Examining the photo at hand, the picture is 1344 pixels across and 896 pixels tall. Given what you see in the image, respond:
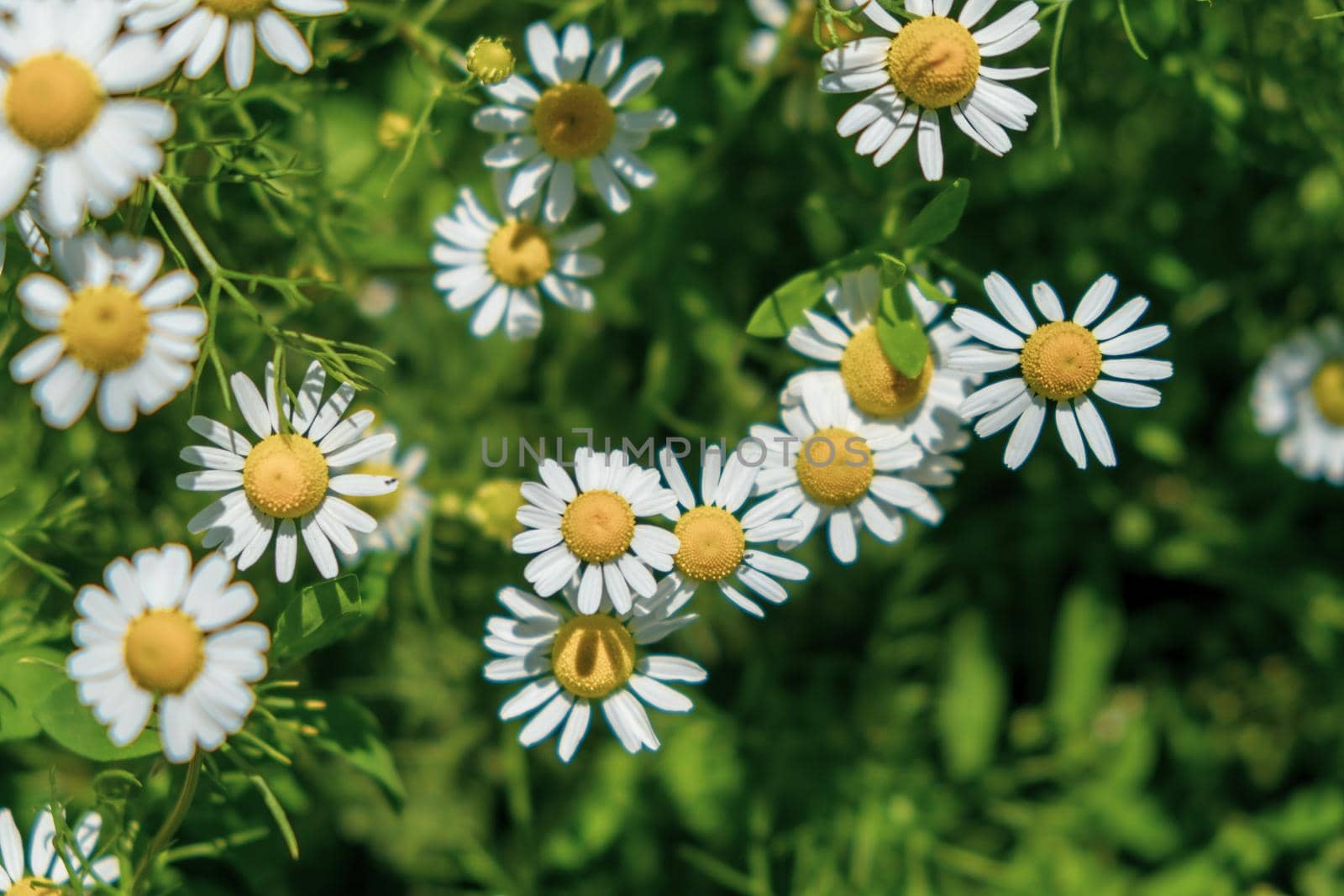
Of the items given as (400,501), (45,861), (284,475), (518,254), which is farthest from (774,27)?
(45,861)

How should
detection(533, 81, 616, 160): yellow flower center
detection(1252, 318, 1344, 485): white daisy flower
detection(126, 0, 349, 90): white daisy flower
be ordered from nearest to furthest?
detection(126, 0, 349, 90): white daisy flower
detection(533, 81, 616, 160): yellow flower center
detection(1252, 318, 1344, 485): white daisy flower

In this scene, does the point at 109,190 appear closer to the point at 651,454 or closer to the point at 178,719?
the point at 178,719

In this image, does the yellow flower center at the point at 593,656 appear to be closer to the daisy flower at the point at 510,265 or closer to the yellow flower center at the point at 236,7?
the daisy flower at the point at 510,265

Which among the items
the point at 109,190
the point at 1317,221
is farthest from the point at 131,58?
the point at 1317,221

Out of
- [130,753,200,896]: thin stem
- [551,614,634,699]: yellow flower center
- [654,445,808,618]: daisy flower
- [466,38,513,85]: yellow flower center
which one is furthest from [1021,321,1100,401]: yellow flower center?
[130,753,200,896]: thin stem

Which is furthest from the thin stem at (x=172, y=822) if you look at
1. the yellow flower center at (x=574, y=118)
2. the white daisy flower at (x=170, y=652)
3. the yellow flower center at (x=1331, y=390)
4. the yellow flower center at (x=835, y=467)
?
the yellow flower center at (x=1331, y=390)

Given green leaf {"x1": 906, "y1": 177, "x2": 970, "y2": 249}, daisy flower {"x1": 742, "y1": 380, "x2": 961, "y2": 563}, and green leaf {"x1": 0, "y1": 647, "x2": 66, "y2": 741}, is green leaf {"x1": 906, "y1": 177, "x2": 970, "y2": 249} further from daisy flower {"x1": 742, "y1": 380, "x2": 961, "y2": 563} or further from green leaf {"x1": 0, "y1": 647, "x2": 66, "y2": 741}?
green leaf {"x1": 0, "y1": 647, "x2": 66, "y2": 741}

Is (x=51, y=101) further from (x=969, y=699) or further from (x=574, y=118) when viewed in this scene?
(x=969, y=699)
